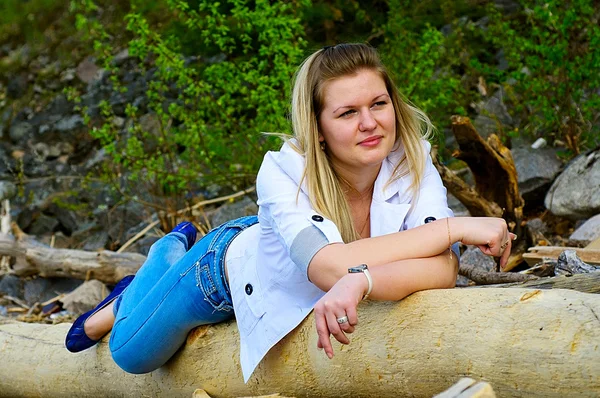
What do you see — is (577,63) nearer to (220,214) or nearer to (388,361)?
(220,214)

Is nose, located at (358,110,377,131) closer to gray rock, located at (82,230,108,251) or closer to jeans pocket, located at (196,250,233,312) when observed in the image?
jeans pocket, located at (196,250,233,312)

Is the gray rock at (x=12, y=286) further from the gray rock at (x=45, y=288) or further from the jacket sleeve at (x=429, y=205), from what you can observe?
the jacket sleeve at (x=429, y=205)

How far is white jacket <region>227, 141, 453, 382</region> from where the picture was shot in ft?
8.84

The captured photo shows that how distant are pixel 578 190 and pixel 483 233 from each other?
10.1 ft

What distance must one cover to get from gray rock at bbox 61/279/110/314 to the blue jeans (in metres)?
2.62

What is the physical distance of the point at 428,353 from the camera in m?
2.45

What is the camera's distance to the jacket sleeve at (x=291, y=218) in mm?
2529

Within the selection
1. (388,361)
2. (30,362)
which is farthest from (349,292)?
(30,362)

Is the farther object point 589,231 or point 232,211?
point 232,211

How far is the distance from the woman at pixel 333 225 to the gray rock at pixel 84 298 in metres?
2.91

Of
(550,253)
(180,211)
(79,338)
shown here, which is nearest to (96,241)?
(180,211)

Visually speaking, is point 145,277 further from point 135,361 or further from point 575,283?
point 575,283

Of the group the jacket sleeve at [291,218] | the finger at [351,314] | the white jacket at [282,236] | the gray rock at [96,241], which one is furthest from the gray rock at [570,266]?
the gray rock at [96,241]

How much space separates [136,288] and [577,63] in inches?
150
